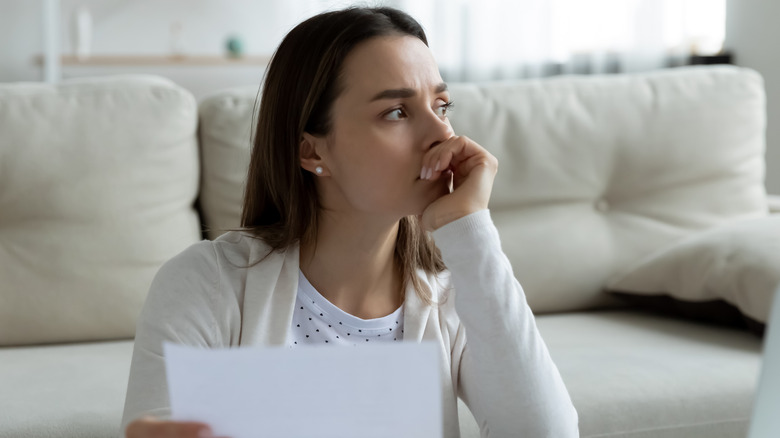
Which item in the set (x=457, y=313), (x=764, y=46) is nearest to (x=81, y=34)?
(x=764, y=46)

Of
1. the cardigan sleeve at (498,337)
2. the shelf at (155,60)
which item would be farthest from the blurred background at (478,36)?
the cardigan sleeve at (498,337)

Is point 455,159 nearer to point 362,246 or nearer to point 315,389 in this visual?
point 362,246

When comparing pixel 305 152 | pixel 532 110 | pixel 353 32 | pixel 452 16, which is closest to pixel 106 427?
pixel 305 152

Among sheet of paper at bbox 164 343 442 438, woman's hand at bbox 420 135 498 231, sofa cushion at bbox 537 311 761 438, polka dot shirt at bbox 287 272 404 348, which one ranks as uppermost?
woman's hand at bbox 420 135 498 231

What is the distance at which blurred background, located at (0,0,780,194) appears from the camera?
3654 millimetres

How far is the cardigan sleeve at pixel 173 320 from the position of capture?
100 cm

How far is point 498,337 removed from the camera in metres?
1.04

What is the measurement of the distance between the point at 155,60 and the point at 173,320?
9.59ft

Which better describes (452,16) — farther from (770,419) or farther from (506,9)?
(770,419)

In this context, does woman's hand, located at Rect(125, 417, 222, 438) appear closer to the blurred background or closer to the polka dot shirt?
the polka dot shirt

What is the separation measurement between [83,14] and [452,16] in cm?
164

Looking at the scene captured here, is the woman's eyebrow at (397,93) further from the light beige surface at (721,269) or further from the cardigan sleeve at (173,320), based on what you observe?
the light beige surface at (721,269)

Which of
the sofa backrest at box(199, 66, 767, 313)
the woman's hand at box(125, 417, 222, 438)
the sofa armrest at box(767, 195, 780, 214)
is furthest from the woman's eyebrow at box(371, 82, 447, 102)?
the sofa armrest at box(767, 195, 780, 214)

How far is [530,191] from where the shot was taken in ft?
6.45
